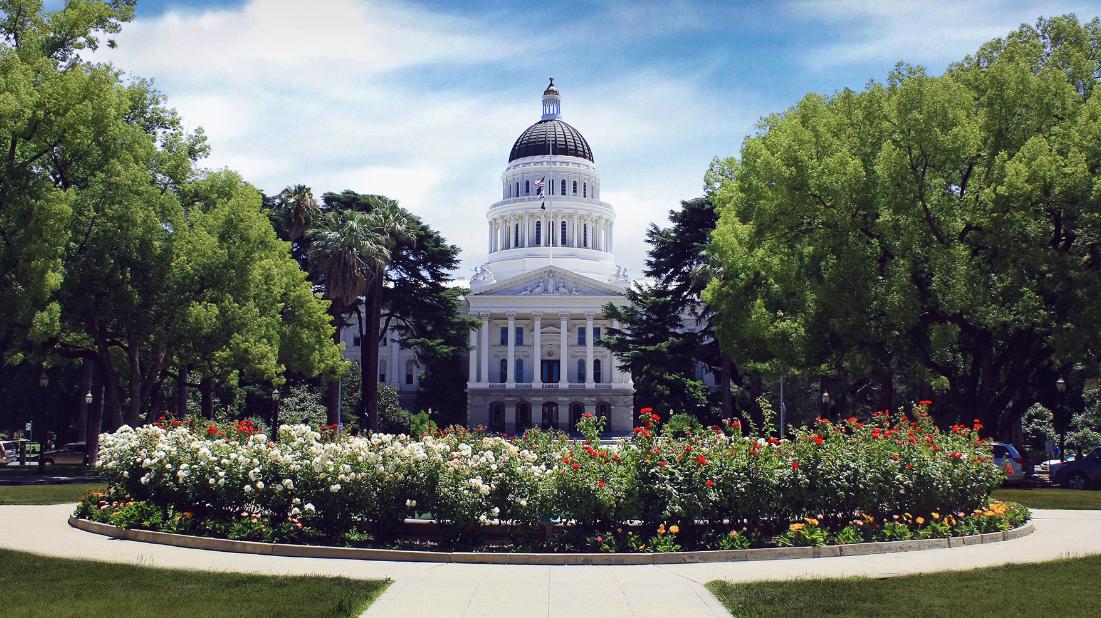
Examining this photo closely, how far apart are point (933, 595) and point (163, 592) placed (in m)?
7.96

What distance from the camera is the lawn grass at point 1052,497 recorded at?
879 inches

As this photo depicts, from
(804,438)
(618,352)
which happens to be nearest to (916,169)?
(804,438)

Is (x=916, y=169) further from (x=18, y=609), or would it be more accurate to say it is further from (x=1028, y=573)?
(x=18, y=609)

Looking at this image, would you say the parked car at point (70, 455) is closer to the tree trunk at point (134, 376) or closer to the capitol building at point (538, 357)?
the tree trunk at point (134, 376)

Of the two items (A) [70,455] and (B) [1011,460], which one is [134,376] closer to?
(A) [70,455]

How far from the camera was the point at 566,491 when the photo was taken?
14633mm

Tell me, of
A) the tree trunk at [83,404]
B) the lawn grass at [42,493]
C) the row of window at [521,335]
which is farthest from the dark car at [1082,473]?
the row of window at [521,335]

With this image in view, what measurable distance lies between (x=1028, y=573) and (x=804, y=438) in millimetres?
3840

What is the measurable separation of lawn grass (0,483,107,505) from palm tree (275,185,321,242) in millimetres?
25300

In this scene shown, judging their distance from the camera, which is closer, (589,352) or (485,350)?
(589,352)

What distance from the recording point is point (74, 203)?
31.7 meters

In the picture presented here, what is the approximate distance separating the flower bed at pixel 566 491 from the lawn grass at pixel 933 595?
2.47m

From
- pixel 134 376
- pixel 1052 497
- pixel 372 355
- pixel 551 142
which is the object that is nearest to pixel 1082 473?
pixel 1052 497

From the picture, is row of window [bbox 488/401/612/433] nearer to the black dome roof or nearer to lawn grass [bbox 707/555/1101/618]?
the black dome roof
